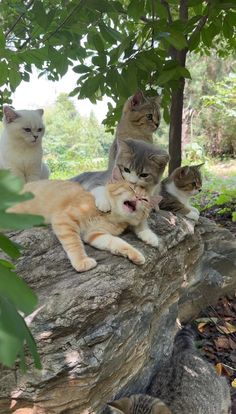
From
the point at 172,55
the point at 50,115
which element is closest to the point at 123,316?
the point at 172,55

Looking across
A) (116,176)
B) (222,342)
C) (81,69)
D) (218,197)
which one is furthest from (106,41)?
(218,197)

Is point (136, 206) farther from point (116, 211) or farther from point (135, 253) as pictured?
point (135, 253)

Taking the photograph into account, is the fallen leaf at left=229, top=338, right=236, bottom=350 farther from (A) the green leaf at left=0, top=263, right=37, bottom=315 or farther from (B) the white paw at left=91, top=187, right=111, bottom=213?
(A) the green leaf at left=0, top=263, right=37, bottom=315

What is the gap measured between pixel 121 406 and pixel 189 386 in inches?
30.5

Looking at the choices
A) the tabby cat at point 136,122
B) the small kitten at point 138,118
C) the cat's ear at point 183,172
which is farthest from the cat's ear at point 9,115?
the cat's ear at point 183,172

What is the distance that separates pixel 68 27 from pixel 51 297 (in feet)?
6.23

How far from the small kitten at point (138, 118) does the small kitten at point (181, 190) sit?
1.52ft

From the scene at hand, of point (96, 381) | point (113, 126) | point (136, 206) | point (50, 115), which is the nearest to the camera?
point (96, 381)

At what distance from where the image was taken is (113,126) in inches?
163

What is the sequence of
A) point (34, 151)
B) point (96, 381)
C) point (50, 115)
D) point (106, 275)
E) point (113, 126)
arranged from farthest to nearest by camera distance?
point (50, 115)
point (113, 126)
point (34, 151)
point (106, 275)
point (96, 381)

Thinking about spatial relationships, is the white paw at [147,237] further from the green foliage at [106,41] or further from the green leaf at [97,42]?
the green leaf at [97,42]

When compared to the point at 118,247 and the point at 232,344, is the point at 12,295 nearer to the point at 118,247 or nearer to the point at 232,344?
the point at 118,247

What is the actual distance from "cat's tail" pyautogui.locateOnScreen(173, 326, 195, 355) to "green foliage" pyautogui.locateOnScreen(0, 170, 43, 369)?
8.67ft

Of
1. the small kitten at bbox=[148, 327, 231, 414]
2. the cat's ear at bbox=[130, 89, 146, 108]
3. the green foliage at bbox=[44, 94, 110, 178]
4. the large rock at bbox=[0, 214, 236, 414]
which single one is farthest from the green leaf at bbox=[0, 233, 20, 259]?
the green foliage at bbox=[44, 94, 110, 178]
